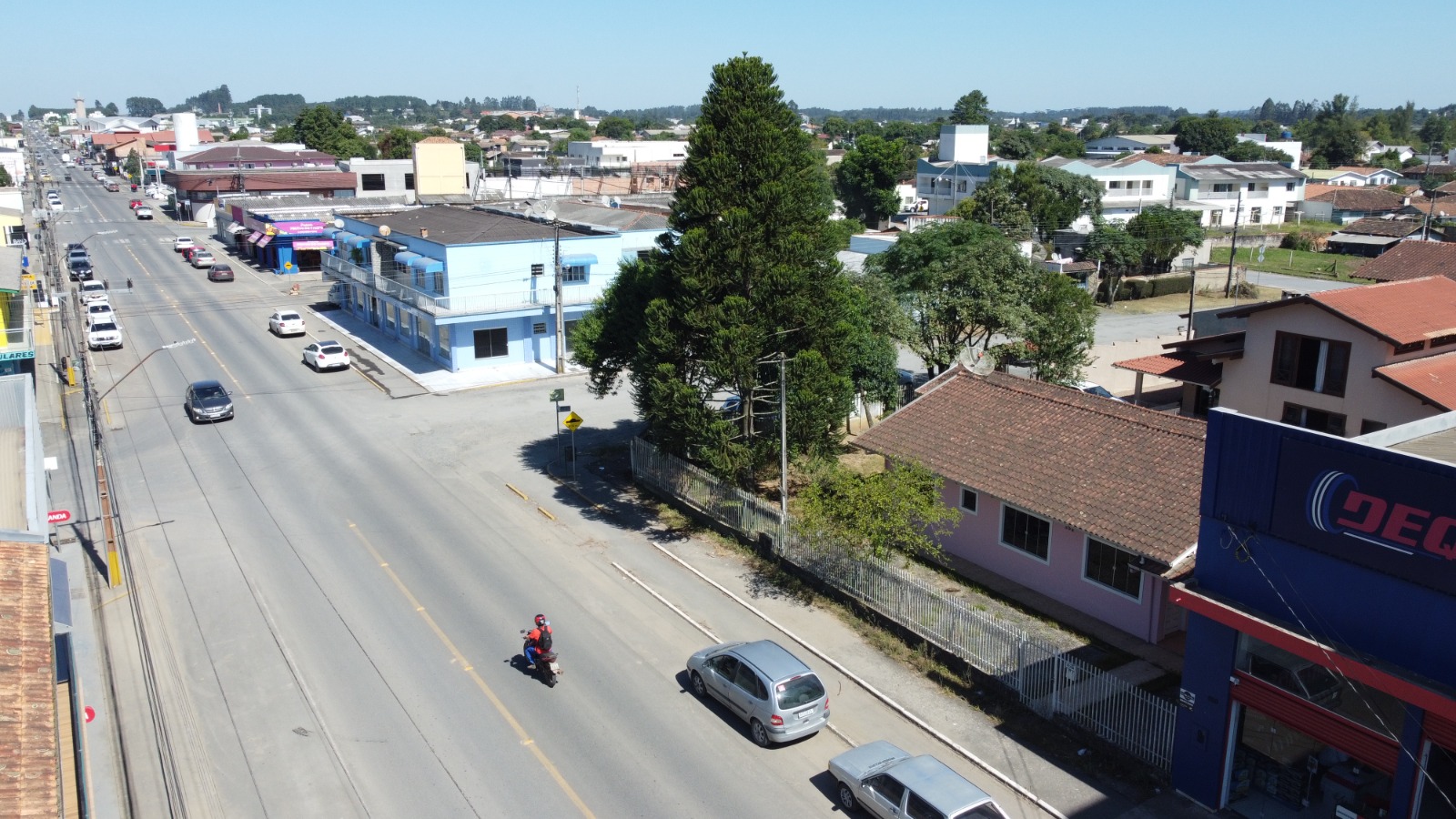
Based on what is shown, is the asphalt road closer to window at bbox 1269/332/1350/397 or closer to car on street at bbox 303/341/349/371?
car on street at bbox 303/341/349/371

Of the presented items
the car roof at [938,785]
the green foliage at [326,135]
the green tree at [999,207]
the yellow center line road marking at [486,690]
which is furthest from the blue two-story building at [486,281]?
the green foliage at [326,135]

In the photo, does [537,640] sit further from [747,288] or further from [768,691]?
[747,288]

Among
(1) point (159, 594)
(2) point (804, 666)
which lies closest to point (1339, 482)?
(2) point (804, 666)

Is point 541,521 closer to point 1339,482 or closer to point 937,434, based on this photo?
point 937,434

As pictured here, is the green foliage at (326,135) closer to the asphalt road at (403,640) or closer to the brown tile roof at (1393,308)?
the asphalt road at (403,640)

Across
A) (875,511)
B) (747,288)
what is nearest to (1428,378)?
(875,511)

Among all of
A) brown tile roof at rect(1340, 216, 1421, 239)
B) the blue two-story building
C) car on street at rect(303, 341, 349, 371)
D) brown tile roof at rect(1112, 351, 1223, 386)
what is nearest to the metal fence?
brown tile roof at rect(1112, 351, 1223, 386)
